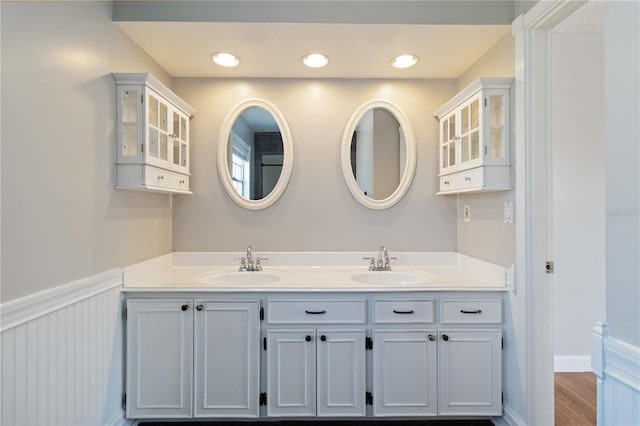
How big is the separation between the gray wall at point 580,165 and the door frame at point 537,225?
992 millimetres

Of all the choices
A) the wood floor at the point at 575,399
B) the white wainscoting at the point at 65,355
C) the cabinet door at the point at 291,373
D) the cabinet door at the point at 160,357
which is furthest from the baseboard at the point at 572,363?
the white wainscoting at the point at 65,355

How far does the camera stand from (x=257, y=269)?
7.72 feet

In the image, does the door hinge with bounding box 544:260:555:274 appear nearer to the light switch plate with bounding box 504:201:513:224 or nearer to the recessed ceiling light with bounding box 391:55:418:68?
the light switch plate with bounding box 504:201:513:224

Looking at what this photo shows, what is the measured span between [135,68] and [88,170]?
75 cm

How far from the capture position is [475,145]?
202 cm

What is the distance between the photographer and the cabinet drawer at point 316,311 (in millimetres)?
1866

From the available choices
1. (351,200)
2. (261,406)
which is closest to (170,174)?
(351,200)

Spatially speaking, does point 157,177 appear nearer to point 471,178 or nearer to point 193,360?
point 193,360

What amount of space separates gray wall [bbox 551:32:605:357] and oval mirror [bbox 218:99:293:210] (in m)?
2.00

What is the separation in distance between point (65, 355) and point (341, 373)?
1280 millimetres

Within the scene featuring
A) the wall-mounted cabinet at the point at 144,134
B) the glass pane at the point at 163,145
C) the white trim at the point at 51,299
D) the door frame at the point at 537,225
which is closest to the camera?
the white trim at the point at 51,299

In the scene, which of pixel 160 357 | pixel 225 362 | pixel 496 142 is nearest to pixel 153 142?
pixel 160 357

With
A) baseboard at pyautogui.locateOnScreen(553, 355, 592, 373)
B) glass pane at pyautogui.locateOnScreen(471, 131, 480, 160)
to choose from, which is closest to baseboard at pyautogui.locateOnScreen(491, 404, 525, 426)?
baseboard at pyautogui.locateOnScreen(553, 355, 592, 373)

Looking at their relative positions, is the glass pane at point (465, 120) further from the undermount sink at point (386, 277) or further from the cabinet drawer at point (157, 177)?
the cabinet drawer at point (157, 177)
